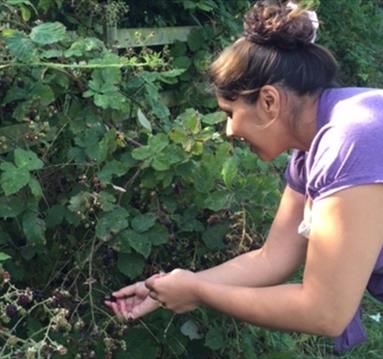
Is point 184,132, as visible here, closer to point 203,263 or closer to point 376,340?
point 203,263

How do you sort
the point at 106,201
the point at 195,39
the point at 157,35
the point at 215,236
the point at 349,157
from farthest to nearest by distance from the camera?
the point at 195,39, the point at 157,35, the point at 215,236, the point at 106,201, the point at 349,157

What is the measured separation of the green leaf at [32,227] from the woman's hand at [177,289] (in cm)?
36

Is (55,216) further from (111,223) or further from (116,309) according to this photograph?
(116,309)

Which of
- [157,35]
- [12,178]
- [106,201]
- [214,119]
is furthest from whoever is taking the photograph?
[157,35]

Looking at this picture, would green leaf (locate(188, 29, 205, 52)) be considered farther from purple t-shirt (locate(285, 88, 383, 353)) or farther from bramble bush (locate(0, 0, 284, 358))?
purple t-shirt (locate(285, 88, 383, 353))

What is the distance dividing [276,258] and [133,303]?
0.42 metres

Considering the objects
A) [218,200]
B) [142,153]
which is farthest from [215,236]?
[142,153]

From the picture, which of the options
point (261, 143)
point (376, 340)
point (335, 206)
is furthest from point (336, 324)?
point (376, 340)

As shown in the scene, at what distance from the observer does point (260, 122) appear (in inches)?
83.9

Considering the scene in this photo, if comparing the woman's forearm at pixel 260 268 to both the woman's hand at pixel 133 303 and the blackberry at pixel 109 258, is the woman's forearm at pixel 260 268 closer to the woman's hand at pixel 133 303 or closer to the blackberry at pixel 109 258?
the woman's hand at pixel 133 303

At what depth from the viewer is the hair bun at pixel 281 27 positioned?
2117 mm

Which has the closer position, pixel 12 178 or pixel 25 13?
pixel 12 178

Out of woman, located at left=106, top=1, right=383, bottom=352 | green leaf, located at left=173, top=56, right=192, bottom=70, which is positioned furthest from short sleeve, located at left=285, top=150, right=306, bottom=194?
green leaf, located at left=173, top=56, right=192, bottom=70

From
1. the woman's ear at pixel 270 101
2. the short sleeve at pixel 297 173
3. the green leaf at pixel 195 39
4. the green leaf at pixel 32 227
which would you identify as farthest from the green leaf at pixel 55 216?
the green leaf at pixel 195 39
